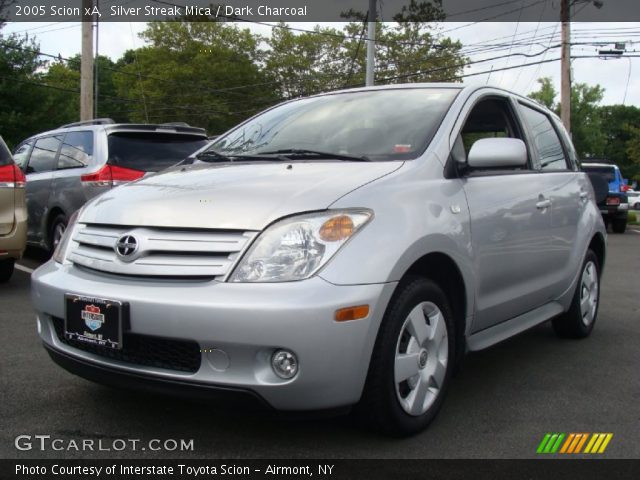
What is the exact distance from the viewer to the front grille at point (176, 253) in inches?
100

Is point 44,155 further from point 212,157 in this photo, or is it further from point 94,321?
point 94,321

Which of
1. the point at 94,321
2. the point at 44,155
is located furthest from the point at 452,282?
the point at 44,155

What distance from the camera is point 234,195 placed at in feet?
9.03

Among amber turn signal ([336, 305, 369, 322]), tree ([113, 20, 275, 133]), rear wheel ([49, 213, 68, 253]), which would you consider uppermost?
tree ([113, 20, 275, 133])

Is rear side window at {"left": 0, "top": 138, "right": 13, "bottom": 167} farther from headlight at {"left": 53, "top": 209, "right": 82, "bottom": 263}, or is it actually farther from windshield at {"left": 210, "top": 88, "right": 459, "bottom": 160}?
headlight at {"left": 53, "top": 209, "right": 82, "bottom": 263}

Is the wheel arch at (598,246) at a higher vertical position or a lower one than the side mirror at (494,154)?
lower

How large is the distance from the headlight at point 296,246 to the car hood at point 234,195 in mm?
53

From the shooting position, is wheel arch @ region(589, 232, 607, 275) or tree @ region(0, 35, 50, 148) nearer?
wheel arch @ region(589, 232, 607, 275)

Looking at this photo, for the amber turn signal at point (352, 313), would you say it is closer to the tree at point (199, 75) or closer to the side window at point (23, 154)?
the side window at point (23, 154)

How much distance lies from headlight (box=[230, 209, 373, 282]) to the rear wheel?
222 inches

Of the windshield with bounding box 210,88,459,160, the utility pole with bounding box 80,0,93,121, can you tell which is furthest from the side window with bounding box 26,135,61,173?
the utility pole with bounding box 80,0,93,121

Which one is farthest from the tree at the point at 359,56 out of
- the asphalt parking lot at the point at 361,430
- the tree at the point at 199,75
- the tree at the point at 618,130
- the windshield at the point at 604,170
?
the tree at the point at 618,130

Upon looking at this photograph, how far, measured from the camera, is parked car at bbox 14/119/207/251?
7.05 m

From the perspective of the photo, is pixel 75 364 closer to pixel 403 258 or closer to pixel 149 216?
pixel 149 216
